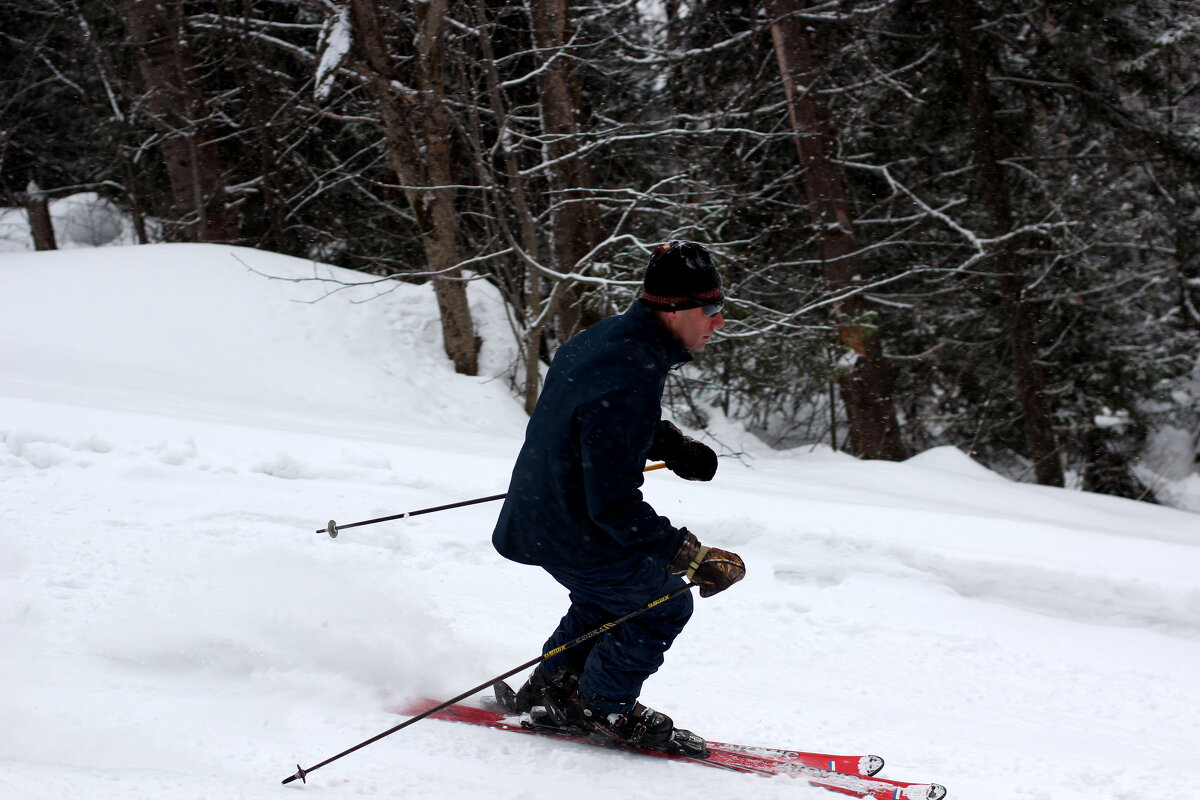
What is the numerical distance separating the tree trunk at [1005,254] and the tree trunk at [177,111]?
1047cm

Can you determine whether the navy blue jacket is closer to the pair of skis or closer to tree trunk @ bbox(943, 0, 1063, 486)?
the pair of skis

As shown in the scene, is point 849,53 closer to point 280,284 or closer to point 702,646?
point 280,284

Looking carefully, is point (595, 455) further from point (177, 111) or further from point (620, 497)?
point (177, 111)

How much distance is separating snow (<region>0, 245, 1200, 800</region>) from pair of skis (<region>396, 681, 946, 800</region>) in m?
0.09

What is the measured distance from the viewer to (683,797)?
9.29 feet

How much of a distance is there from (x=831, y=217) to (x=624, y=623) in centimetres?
822

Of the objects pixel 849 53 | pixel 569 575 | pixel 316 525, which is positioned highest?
pixel 849 53

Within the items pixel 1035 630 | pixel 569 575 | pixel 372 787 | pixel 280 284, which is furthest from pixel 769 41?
pixel 372 787

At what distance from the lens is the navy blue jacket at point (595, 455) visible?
8.53 feet

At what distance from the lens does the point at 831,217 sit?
10.2 m

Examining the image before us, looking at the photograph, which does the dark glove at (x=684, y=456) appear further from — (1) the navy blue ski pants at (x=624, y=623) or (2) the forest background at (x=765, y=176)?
(2) the forest background at (x=765, y=176)

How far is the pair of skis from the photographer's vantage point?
Answer: 2.82 meters

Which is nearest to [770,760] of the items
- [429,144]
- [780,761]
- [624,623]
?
[780,761]

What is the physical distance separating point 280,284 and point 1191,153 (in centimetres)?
1158
